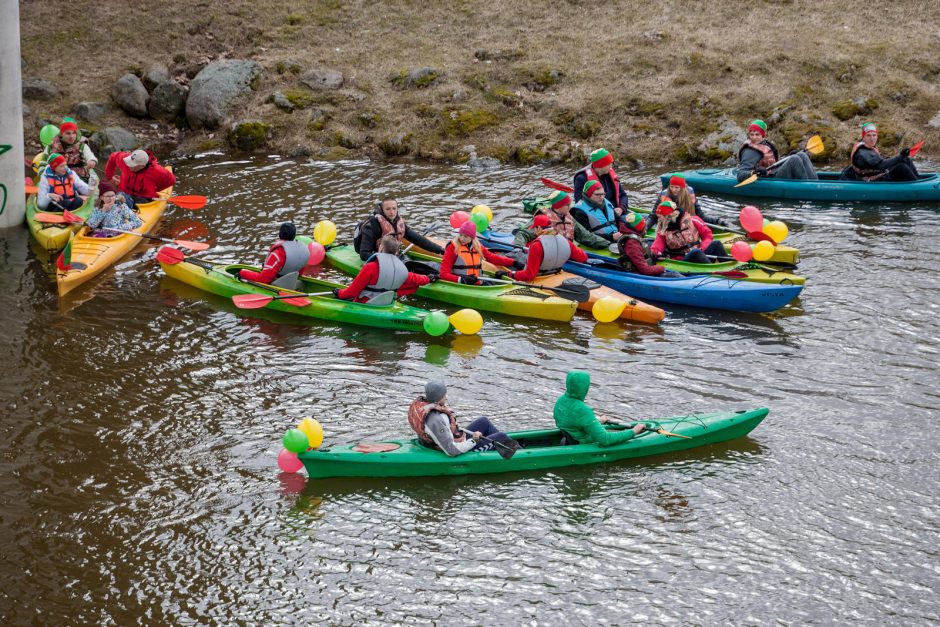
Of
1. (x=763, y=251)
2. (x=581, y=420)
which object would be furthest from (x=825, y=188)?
(x=581, y=420)

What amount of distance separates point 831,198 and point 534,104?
6644mm

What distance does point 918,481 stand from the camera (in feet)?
27.4

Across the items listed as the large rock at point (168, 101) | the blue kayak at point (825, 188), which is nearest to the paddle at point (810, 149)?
the blue kayak at point (825, 188)

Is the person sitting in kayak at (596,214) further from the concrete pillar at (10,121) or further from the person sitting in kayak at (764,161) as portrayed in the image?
the concrete pillar at (10,121)

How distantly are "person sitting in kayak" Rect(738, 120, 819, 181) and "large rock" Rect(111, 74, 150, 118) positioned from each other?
41.7ft

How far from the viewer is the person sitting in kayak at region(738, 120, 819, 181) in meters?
16.4

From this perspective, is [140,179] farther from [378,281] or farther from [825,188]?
[825,188]

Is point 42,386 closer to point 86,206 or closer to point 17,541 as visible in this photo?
point 17,541

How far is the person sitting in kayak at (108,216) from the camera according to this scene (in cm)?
1408

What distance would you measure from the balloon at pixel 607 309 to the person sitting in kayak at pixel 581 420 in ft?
9.74

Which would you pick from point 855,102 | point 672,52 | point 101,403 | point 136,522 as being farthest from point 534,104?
point 136,522

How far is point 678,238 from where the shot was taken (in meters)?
13.0

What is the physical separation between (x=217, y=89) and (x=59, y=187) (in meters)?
6.47

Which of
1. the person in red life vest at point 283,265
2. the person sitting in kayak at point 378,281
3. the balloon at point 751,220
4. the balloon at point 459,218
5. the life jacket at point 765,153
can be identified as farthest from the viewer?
the life jacket at point 765,153
